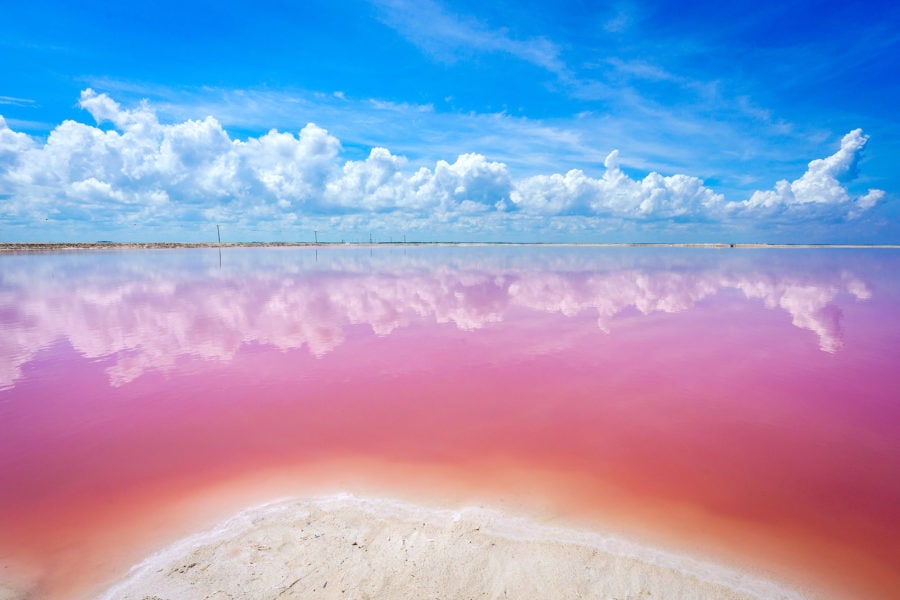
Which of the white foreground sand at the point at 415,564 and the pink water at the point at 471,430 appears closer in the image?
the white foreground sand at the point at 415,564

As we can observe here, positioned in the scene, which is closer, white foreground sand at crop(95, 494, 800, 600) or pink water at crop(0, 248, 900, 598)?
white foreground sand at crop(95, 494, 800, 600)

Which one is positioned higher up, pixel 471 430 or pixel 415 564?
pixel 415 564

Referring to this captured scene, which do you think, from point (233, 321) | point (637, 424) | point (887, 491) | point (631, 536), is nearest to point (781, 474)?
point (887, 491)

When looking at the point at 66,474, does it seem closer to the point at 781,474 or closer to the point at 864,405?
the point at 781,474

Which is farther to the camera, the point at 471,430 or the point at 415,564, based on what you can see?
the point at 471,430
